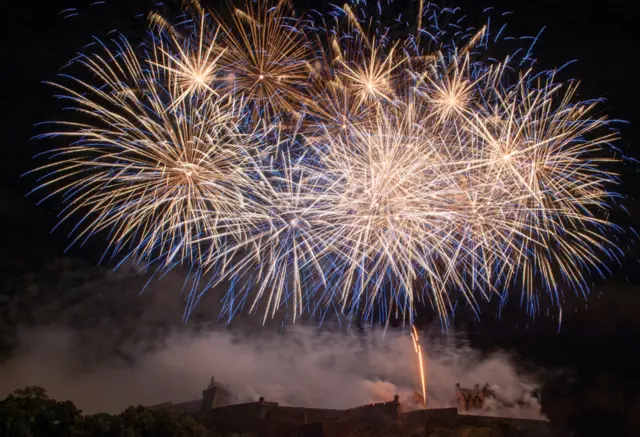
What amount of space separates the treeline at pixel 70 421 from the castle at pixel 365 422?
6.70 m

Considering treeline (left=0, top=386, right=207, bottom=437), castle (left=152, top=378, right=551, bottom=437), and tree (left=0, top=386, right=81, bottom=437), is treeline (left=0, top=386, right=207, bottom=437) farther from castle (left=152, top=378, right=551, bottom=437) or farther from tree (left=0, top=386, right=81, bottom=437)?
castle (left=152, top=378, right=551, bottom=437)

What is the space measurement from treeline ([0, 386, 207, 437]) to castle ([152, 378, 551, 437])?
264 inches

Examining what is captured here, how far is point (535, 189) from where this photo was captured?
11.2 m

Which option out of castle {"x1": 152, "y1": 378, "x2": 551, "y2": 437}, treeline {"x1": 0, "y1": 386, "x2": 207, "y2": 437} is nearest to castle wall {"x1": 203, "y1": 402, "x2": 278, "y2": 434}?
castle {"x1": 152, "y1": 378, "x2": 551, "y2": 437}

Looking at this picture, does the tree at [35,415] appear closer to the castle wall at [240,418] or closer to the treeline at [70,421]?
the treeline at [70,421]

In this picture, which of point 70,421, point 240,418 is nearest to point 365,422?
point 240,418

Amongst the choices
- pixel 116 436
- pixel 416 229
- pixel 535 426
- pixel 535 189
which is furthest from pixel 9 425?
pixel 535 426

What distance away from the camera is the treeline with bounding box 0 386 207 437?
1978 centimetres

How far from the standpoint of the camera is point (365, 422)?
3145 cm

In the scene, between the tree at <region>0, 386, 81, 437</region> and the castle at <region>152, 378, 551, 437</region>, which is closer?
the tree at <region>0, 386, 81, 437</region>

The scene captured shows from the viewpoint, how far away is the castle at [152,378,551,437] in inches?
1182

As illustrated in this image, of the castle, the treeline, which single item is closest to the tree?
the treeline

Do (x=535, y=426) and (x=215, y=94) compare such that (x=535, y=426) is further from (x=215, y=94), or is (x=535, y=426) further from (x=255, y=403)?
(x=215, y=94)

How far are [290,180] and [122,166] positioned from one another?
3955mm
